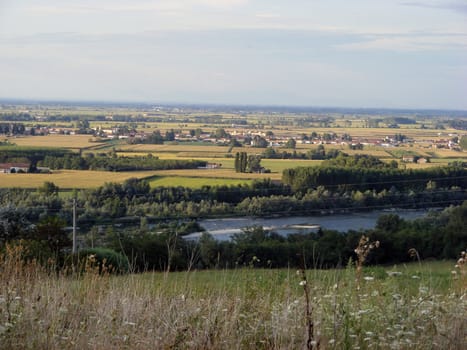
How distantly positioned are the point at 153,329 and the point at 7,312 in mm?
1005

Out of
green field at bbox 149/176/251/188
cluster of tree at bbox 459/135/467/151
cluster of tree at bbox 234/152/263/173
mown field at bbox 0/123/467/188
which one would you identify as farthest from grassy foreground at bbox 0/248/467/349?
cluster of tree at bbox 459/135/467/151

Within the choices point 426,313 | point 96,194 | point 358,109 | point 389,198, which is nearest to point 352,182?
point 389,198

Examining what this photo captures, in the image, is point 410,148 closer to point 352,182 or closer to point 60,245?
point 352,182

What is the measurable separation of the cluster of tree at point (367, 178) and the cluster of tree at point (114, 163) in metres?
4.89

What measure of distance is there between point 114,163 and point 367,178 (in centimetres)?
955

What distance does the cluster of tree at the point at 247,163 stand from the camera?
24.3m

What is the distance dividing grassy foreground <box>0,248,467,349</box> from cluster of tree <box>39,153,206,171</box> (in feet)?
59.3

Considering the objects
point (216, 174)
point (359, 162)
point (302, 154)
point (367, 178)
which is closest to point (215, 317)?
point (367, 178)

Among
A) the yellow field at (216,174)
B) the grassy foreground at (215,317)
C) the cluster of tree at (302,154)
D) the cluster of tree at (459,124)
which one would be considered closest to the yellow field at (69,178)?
the yellow field at (216,174)

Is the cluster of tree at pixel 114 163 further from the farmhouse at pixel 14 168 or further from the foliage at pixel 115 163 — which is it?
the farmhouse at pixel 14 168

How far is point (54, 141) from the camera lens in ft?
91.5

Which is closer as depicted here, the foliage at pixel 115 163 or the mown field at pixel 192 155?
the mown field at pixel 192 155

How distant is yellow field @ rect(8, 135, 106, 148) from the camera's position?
2631 cm

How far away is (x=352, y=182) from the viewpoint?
21203mm
